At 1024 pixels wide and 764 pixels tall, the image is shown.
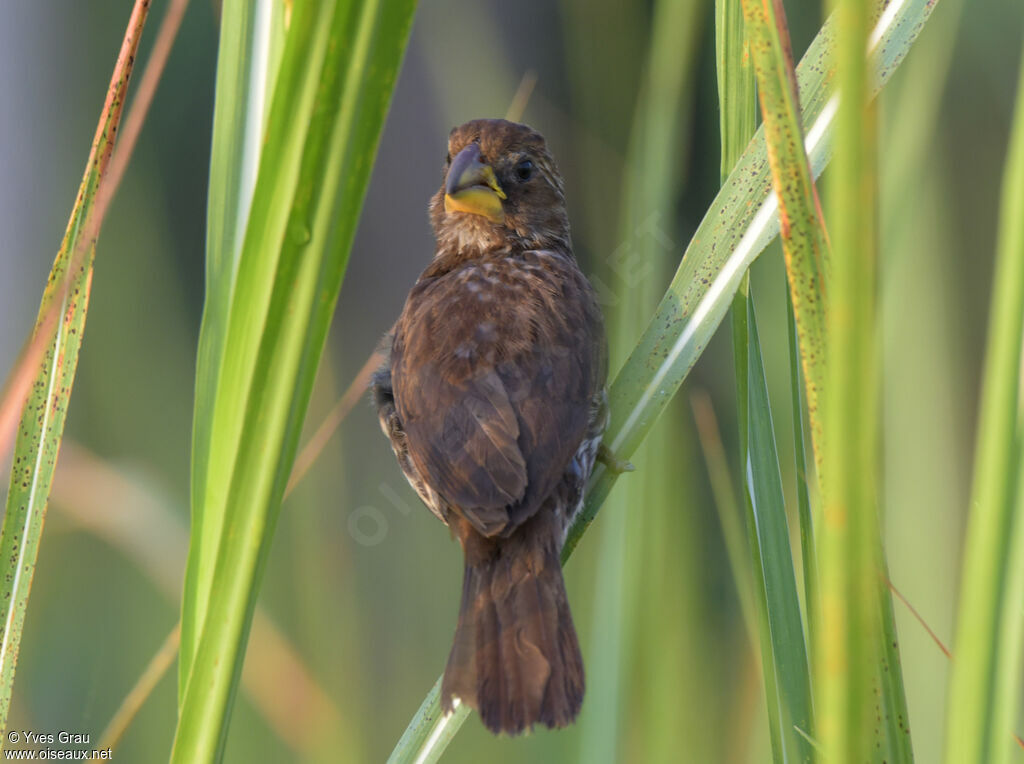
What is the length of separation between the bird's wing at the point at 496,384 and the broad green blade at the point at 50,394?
639mm

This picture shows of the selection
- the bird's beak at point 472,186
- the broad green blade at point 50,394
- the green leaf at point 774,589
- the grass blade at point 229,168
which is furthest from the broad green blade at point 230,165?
the bird's beak at point 472,186

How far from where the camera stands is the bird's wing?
1.55m

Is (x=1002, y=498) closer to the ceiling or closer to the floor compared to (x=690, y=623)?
closer to the ceiling

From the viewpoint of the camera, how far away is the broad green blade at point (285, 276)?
792 mm

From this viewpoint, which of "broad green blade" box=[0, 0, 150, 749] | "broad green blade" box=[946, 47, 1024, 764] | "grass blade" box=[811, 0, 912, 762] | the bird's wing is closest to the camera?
"grass blade" box=[811, 0, 912, 762]

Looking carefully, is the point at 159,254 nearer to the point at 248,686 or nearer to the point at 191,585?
the point at 248,686

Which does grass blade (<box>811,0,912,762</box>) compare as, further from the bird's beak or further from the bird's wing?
the bird's beak

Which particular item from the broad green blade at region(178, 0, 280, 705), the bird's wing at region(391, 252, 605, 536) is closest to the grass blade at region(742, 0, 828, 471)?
the broad green blade at region(178, 0, 280, 705)

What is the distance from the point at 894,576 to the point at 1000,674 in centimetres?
125

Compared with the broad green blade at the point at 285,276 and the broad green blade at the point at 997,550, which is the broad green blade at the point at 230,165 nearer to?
the broad green blade at the point at 285,276

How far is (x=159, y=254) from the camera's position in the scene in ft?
7.80

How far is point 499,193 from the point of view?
2209 mm

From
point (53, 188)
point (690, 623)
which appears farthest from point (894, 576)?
point (53, 188)

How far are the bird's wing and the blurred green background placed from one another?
12 cm
